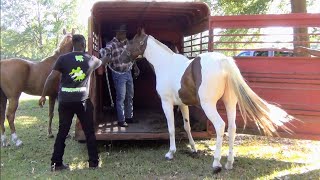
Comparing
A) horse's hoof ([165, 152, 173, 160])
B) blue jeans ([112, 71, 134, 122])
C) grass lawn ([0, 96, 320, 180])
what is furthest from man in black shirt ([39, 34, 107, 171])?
blue jeans ([112, 71, 134, 122])

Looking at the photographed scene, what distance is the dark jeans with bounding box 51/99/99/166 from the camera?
4953 mm

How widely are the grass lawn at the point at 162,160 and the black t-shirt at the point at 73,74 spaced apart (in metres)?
1.12

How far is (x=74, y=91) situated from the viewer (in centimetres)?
488

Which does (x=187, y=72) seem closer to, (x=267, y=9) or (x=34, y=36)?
(x=267, y=9)

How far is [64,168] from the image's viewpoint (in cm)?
512

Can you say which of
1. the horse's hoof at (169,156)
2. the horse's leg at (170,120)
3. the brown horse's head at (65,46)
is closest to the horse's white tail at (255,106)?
the horse's leg at (170,120)

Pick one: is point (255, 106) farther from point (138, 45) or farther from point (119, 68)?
point (119, 68)

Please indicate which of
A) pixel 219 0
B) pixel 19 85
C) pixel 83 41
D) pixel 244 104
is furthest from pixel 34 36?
pixel 244 104

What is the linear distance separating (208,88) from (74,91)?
188cm

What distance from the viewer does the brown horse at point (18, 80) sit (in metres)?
6.61

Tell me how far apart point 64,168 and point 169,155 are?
5.37 ft

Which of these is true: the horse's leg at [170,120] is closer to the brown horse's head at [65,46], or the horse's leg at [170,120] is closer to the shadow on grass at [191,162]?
the shadow on grass at [191,162]

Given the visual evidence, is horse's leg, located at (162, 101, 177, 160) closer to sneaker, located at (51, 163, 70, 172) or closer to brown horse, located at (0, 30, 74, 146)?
sneaker, located at (51, 163, 70, 172)

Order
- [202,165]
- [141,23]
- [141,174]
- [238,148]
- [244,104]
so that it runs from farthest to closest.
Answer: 1. [141,23]
2. [238,148]
3. [202,165]
4. [141,174]
5. [244,104]
